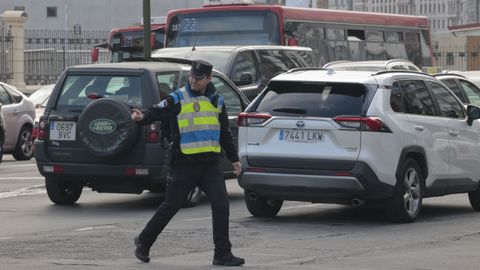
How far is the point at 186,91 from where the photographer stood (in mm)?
10883

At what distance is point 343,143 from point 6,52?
28727mm

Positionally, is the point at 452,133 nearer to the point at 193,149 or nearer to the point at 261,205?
the point at 261,205

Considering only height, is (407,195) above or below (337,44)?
below

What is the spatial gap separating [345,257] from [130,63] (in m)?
5.47

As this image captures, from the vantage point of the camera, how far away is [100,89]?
15.2m

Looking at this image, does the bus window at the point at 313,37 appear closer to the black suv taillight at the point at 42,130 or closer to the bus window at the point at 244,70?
the bus window at the point at 244,70

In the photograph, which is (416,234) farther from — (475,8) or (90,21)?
(475,8)

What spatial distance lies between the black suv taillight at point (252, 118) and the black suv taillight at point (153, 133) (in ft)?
3.86

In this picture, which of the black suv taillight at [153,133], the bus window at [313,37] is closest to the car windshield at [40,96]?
the bus window at [313,37]

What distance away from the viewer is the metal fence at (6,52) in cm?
4038

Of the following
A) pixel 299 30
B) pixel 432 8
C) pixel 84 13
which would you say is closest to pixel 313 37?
pixel 299 30

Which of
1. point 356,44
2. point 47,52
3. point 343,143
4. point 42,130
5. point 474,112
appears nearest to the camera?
point 343,143

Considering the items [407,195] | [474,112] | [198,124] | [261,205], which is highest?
[198,124]

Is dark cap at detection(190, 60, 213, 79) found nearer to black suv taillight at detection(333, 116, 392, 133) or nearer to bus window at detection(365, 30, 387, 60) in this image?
black suv taillight at detection(333, 116, 392, 133)
